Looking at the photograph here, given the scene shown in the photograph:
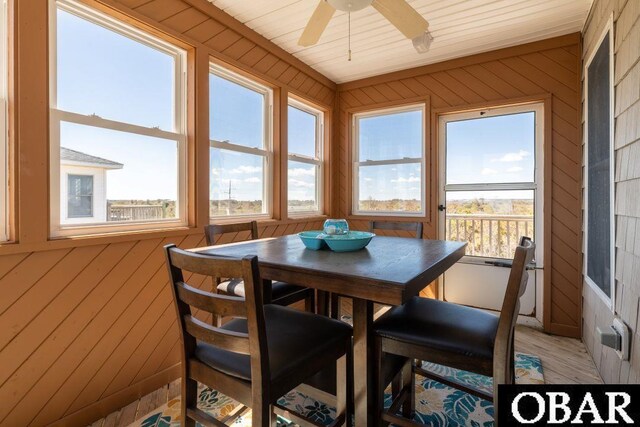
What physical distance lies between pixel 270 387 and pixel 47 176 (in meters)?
1.51

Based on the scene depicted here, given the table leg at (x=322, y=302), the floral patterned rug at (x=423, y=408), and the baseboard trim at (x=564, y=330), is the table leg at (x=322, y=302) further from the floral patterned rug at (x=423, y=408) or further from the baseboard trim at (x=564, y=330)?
the baseboard trim at (x=564, y=330)

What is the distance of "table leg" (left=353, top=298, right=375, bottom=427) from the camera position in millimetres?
1267

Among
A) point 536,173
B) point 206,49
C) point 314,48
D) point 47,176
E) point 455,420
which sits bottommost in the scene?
point 455,420

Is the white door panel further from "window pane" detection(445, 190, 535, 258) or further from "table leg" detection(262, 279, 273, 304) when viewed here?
"table leg" detection(262, 279, 273, 304)

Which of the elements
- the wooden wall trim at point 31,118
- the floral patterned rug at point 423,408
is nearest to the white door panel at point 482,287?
the floral patterned rug at point 423,408

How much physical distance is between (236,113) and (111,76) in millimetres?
1000

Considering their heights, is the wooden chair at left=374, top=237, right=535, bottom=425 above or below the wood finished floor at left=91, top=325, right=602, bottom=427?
above

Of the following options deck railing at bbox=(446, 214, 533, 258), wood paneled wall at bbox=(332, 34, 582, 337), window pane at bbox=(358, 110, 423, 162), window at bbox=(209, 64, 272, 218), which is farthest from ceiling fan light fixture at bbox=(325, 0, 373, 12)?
deck railing at bbox=(446, 214, 533, 258)

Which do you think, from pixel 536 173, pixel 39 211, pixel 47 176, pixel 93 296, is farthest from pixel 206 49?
pixel 536 173

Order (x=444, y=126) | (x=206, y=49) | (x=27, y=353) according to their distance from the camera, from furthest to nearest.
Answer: (x=444, y=126) < (x=206, y=49) < (x=27, y=353)

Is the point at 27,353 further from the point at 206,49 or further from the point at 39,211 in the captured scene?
the point at 206,49

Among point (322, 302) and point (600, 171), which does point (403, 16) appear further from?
point (322, 302)

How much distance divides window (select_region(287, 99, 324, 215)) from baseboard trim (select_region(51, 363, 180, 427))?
1.83 metres

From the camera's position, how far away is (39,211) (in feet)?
5.05
